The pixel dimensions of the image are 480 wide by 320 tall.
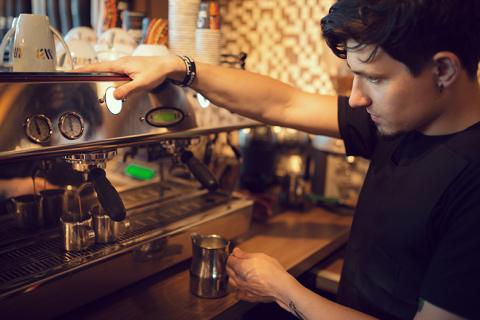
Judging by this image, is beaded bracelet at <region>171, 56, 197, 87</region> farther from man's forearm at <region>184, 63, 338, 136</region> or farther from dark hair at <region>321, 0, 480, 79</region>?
dark hair at <region>321, 0, 480, 79</region>

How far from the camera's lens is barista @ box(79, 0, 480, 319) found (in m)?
0.75

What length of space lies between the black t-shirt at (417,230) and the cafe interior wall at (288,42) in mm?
909

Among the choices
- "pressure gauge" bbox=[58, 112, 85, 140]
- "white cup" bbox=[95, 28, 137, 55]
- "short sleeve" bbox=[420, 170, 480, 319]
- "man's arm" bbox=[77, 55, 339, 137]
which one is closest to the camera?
"short sleeve" bbox=[420, 170, 480, 319]

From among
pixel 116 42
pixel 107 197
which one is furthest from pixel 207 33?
pixel 107 197

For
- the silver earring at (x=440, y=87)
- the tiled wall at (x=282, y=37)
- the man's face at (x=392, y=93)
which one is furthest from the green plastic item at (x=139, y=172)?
the tiled wall at (x=282, y=37)

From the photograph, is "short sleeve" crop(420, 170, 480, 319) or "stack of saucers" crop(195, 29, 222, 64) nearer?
"short sleeve" crop(420, 170, 480, 319)

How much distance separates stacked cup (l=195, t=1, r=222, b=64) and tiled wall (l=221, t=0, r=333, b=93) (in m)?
0.74

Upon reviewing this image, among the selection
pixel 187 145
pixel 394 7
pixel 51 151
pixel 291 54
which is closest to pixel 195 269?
pixel 187 145

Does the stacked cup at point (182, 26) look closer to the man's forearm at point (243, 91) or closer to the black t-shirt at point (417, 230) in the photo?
the man's forearm at point (243, 91)

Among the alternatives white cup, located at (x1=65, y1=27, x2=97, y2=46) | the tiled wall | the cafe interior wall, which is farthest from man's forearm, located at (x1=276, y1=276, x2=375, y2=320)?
the tiled wall

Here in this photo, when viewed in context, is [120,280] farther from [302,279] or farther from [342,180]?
[342,180]

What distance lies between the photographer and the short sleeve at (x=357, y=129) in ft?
3.75

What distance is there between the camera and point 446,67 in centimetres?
78

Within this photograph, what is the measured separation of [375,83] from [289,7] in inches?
50.6
